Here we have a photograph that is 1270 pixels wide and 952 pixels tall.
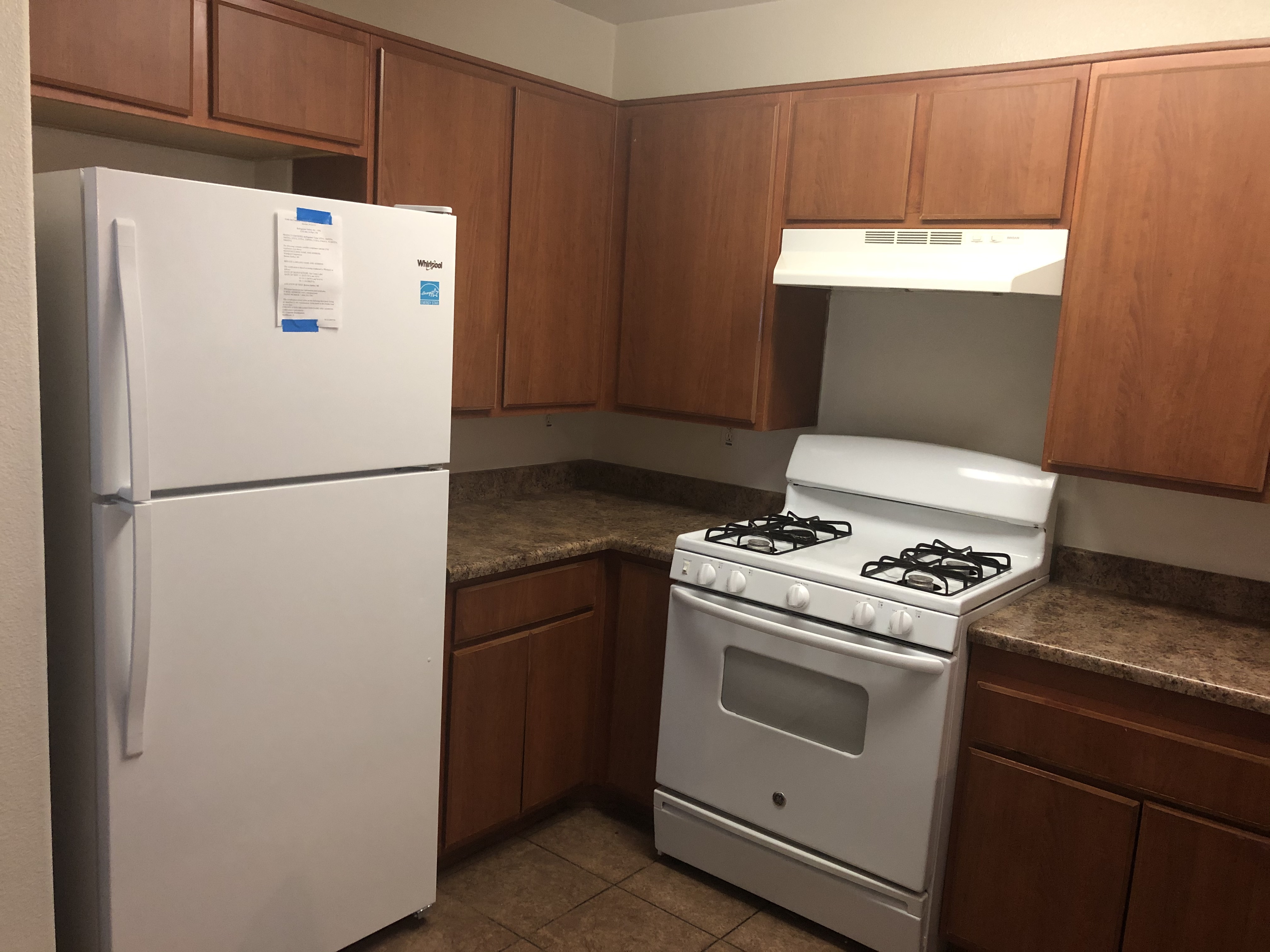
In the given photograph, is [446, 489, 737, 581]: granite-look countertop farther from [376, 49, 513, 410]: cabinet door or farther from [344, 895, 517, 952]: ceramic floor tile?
[344, 895, 517, 952]: ceramic floor tile

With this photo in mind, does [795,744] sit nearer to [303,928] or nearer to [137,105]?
[303,928]

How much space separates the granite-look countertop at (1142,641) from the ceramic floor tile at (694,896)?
98cm

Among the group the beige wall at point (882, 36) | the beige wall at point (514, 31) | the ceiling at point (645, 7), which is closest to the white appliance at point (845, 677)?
the beige wall at point (882, 36)

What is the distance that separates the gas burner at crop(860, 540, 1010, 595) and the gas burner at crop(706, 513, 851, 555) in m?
0.22

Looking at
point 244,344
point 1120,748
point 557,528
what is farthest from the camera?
point 557,528

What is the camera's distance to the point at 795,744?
2.46 meters

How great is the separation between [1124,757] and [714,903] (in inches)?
43.7

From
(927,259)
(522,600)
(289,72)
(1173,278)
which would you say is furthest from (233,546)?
(1173,278)

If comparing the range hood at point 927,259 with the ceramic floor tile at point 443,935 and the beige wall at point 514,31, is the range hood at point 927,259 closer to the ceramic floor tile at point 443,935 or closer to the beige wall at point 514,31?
the beige wall at point 514,31

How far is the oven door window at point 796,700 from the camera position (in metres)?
2.38

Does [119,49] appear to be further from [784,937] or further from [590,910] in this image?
[784,937]

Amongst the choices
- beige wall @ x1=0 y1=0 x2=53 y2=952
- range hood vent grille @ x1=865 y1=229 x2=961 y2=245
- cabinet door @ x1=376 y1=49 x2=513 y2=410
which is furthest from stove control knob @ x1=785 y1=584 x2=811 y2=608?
beige wall @ x1=0 y1=0 x2=53 y2=952

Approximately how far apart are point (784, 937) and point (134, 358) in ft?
6.52

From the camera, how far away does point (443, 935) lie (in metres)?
2.42
